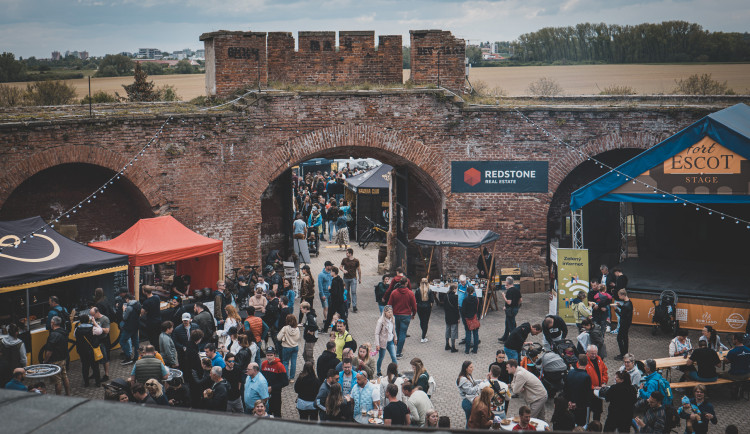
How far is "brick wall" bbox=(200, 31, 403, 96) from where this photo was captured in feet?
56.1

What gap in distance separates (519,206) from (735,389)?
7.36 meters

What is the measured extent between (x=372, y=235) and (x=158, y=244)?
1094 centimetres

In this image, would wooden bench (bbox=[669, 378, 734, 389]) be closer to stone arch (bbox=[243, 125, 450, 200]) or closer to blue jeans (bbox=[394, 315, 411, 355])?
blue jeans (bbox=[394, 315, 411, 355])

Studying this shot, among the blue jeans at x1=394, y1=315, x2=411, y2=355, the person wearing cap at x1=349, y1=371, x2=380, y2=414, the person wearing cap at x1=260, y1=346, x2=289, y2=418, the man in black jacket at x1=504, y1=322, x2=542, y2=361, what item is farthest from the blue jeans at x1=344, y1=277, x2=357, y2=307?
the person wearing cap at x1=349, y1=371, x2=380, y2=414

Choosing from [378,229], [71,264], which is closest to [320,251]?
[378,229]

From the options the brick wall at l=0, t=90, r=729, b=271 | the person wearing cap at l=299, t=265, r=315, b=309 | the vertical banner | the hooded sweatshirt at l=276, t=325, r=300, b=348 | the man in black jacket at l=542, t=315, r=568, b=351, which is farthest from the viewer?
the brick wall at l=0, t=90, r=729, b=271

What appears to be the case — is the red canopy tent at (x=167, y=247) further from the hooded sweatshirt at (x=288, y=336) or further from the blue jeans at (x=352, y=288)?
the hooded sweatshirt at (x=288, y=336)

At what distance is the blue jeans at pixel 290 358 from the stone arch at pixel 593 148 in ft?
28.7

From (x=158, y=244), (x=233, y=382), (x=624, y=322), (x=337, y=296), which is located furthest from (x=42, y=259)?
(x=624, y=322)

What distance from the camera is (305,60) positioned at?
17797mm

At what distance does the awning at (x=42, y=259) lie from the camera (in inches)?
446

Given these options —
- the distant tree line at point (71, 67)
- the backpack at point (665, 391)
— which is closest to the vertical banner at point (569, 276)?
the backpack at point (665, 391)

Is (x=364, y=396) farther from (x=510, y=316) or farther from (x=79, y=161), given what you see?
(x=79, y=161)

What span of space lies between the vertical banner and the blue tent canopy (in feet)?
3.39
